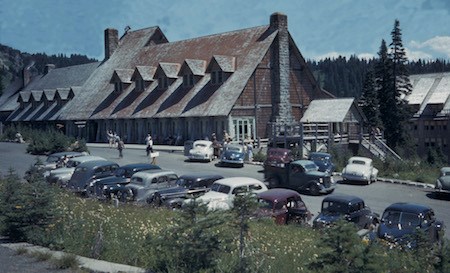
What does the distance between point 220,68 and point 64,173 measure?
19.3 m

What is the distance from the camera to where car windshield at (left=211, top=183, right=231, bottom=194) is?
70.6 ft

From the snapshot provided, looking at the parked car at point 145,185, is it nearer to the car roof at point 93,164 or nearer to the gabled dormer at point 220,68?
the car roof at point 93,164

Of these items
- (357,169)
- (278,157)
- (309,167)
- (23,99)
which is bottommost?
(357,169)

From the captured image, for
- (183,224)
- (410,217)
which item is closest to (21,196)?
(183,224)

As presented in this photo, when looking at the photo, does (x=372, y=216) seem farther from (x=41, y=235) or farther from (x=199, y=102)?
(x=199, y=102)

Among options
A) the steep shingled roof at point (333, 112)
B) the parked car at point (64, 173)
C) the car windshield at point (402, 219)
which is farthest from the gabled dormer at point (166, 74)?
the car windshield at point (402, 219)

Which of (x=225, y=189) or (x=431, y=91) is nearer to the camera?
(x=225, y=189)

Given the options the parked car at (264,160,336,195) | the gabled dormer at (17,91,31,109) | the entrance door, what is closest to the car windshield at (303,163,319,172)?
the parked car at (264,160,336,195)

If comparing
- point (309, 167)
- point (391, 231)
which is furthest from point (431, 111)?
point (391, 231)

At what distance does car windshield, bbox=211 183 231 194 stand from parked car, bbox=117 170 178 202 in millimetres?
2524

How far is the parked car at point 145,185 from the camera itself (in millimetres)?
22531

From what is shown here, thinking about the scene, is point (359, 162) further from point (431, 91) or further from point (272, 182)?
point (431, 91)

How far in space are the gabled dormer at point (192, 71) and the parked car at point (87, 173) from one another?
69.6 ft

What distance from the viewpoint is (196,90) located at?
46.2m
